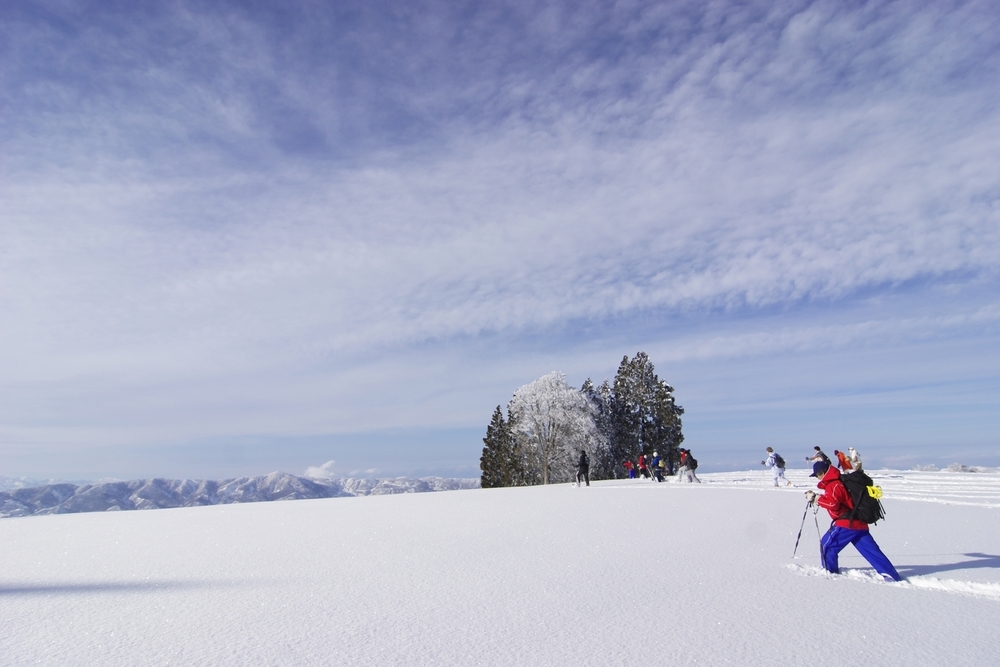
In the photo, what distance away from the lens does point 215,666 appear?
16.5 ft

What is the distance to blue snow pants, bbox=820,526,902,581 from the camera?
316 inches

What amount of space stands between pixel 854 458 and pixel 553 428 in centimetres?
4697

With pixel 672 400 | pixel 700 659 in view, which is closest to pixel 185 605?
pixel 700 659

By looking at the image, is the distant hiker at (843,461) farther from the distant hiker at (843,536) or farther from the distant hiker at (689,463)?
the distant hiker at (689,463)

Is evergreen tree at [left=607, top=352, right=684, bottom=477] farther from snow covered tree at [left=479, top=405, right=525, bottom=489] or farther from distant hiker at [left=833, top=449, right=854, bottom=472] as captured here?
distant hiker at [left=833, top=449, right=854, bottom=472]

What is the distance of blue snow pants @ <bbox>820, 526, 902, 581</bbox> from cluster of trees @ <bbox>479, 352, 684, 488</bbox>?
45932 millimetres

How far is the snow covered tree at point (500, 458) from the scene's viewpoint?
188 ft

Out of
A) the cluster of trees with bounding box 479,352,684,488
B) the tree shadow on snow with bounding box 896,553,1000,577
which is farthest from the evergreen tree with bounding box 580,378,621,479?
the tree shadow on snow with bounding box 896,553,1000,577

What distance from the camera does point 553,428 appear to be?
181ft

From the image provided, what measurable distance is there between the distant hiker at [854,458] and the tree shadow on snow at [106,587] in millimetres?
8587

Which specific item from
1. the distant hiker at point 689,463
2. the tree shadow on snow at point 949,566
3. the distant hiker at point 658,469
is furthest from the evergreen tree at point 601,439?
the tree shadow on snow at point 949,566

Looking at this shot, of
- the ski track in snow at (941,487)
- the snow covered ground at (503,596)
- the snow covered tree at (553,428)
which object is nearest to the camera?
the snow covered ground at (503,596)

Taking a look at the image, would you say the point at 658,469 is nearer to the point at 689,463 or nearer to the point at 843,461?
the point at 689,463

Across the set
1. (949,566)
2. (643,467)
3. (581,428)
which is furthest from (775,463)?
(581,428)
